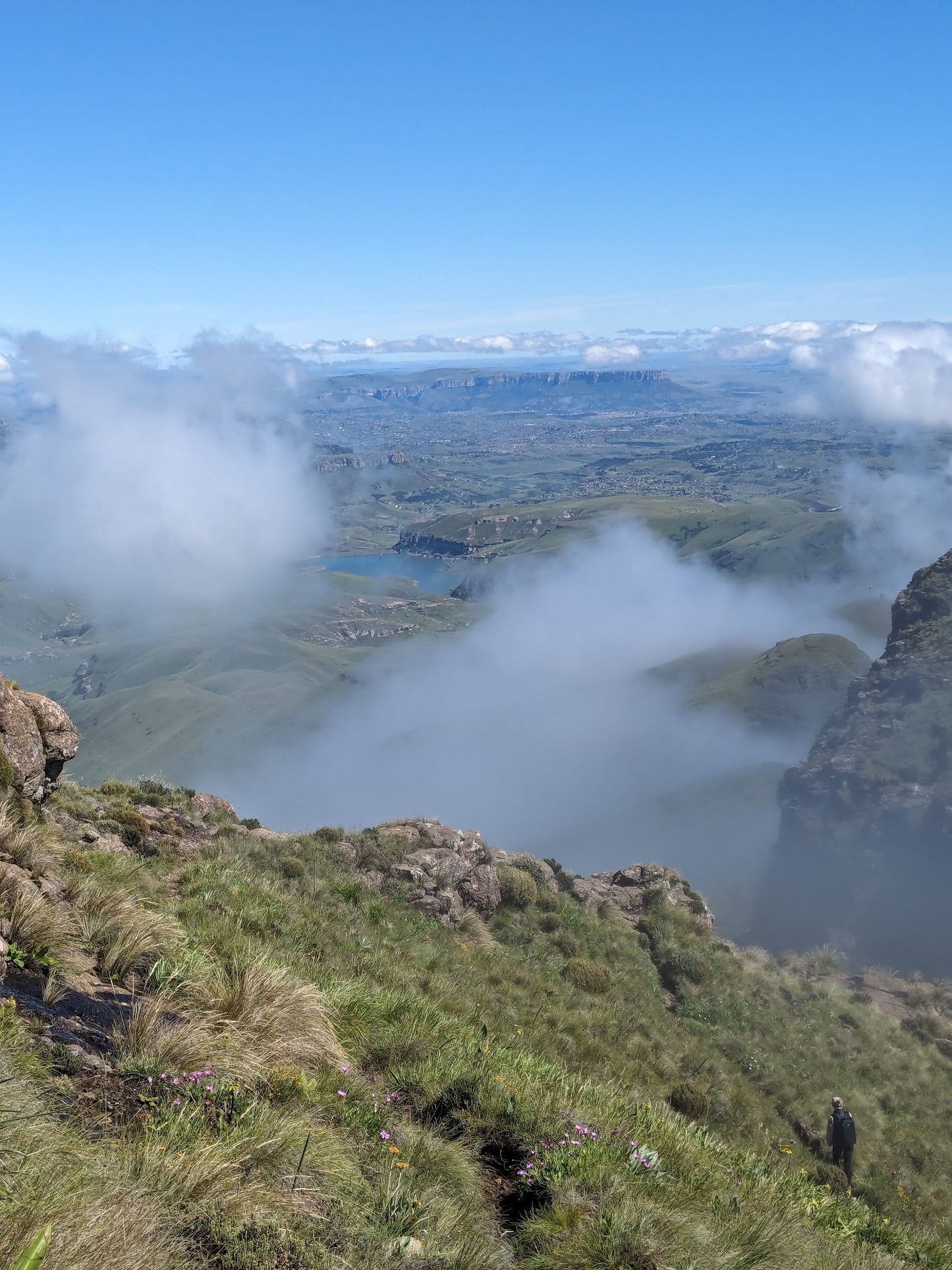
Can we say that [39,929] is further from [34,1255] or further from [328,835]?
[328,835]

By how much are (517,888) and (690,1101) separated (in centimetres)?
→ 1238

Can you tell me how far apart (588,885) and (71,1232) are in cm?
3174

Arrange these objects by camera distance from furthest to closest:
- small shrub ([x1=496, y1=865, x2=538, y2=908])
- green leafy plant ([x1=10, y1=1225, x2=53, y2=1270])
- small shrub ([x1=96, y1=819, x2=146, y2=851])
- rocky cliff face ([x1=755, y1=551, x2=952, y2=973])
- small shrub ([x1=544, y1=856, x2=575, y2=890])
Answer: rocky cliff face ([x1=755, y1=551, x2=952, y2=973]) → small shrub ([x1=544, y1=856, x2=575, y2=890]) → small shrub ([x1=496, y1=865, x2=538, y2=908]) → small shrub ([x1=96, y1=819, x2=146, y2=851]) → green leafy plant ([x1=10, y1=1225, x2=53, y2=1270])

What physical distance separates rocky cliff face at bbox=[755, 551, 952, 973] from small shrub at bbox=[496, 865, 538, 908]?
105 metres

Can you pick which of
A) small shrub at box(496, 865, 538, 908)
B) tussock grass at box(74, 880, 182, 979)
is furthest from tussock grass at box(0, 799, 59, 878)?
small shrub at box(496, 865, 538, 908)

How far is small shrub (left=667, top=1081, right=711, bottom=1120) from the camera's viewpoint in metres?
16.3

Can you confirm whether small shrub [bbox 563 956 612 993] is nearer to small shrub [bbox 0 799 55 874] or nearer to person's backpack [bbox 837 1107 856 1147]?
person's backpack [bbox 837 1107 856 1147]

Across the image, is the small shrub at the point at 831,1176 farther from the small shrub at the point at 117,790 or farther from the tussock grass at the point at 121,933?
the small shrub at the point at 117,790

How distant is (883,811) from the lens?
554 ft

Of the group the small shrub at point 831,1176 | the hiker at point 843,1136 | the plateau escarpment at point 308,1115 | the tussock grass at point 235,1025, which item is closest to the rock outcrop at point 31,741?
the plateau escarpment at point 308,1115

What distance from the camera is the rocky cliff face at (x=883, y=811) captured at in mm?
131750

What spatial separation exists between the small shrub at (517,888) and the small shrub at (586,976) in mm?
4555

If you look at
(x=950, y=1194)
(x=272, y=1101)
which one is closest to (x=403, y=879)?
(x=950, y=1194)

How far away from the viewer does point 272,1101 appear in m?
5.92
